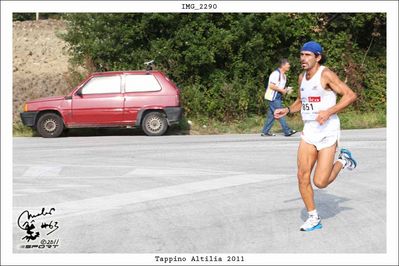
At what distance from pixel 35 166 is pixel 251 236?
681 cm


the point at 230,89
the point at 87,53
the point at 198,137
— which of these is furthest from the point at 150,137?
the point at 87,53

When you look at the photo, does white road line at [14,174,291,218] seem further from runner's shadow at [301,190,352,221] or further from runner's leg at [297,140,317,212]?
runner's leg at [297,140,317,212]

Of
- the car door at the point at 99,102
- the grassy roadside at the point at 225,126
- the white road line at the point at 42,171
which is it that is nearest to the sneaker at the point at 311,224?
the white road line at the point at 42,171

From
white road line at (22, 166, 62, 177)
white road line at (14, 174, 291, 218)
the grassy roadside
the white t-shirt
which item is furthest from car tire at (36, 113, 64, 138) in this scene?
white road line at (14, 174, 291, 218)

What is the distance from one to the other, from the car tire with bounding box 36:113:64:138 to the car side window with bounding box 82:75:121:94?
0.94 meters

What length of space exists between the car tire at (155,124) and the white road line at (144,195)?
21.9ft

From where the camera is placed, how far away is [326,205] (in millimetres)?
10609

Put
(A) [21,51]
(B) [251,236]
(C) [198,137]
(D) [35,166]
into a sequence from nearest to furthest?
(B) [251,236]
(D) [35,166]
(C) [198,137]
(A) [21,51]

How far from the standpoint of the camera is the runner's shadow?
10008mm

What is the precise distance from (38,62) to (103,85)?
9564 mm

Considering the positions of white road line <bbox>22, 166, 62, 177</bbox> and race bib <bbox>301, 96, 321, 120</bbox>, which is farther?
white road line <bbox>22, 166, 62, 177</bbox>

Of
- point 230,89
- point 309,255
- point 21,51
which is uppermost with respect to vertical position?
point 21,51

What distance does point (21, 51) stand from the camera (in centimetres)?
2953

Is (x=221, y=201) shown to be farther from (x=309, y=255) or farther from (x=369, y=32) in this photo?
(x=369, y=32)
